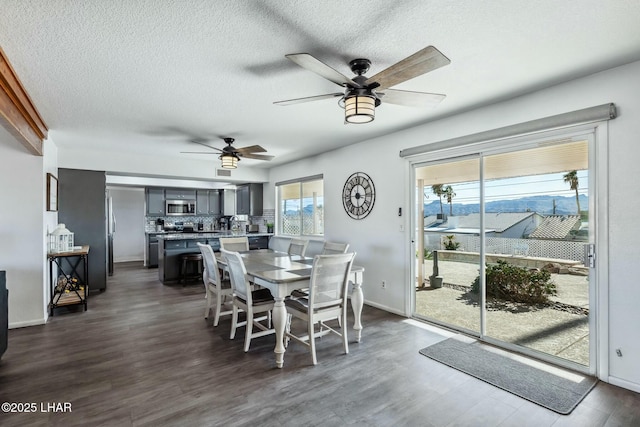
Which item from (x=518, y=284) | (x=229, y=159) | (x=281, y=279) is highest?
(x=229, y=159)

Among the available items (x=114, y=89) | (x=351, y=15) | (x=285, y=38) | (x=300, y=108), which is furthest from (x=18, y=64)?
(x=351, y=15)

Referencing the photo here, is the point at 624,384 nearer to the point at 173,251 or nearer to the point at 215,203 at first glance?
the point at 173,251

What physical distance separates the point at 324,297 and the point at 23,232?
11.8 feet

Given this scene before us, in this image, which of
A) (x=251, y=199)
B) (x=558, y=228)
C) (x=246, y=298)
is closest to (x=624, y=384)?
(x=558, y=228)

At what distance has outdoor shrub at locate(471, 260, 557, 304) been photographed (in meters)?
2.95

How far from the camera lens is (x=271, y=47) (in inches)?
82.3

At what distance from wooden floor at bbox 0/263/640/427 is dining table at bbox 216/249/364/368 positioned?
0.25m

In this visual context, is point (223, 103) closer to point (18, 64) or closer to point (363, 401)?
point (18, 64)

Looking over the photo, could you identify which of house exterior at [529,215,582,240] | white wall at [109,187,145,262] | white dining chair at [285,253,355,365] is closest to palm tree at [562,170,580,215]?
house exterior at [529,215,582,240]

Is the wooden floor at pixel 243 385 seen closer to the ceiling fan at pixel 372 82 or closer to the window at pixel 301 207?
the ceiling fan at pixel 372 82

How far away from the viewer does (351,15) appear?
69.2 inches

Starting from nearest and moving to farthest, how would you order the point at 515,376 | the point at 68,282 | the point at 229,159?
the point at 515,376
the point at 229,159
the point at 68,282

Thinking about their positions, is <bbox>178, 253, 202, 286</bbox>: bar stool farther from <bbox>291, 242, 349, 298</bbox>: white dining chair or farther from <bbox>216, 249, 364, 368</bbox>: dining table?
<bbox>291, 242, 349, 298</bbox>: white dining chair

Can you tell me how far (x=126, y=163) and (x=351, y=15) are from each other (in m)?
5.09
